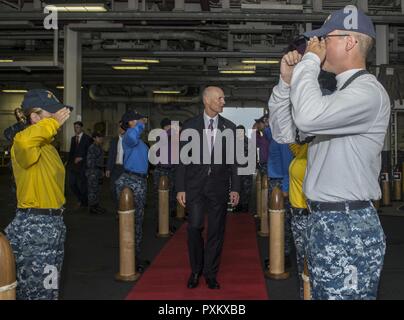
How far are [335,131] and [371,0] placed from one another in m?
12.0

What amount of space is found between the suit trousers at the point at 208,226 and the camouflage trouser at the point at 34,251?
1918 millimetres

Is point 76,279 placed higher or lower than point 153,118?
lower

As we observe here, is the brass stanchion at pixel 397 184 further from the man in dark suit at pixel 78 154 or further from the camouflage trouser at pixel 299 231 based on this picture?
the camouflage trouser at pixel 299 231

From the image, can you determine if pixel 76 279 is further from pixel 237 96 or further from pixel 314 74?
pixel 237 96

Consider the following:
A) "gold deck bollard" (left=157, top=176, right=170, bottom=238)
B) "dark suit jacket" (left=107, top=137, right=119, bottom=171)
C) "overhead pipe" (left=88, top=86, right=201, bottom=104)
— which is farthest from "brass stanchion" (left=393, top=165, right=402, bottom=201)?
"overhead pipe" (left=88, top=86, right=201, bottom=104)

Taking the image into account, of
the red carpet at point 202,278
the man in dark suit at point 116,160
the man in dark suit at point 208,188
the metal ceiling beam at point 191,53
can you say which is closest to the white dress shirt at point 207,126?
the man in dark suit at point 208,188

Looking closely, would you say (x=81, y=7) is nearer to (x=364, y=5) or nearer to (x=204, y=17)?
(x=204, y=17)

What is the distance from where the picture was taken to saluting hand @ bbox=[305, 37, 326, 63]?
2.03 metres

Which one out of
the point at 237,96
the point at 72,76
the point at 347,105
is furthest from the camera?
the point at 237,96

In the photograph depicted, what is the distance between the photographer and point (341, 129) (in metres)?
1.94

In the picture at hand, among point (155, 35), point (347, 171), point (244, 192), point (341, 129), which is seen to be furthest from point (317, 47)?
point (155, 35)

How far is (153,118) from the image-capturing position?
27.7 m

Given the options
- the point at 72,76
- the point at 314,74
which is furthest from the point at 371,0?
the point at 314,74

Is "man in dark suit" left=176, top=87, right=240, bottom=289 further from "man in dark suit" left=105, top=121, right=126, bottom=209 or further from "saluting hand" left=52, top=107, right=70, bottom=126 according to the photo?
"man in dark suit" left=105, top=121, right=126, bottom=209
